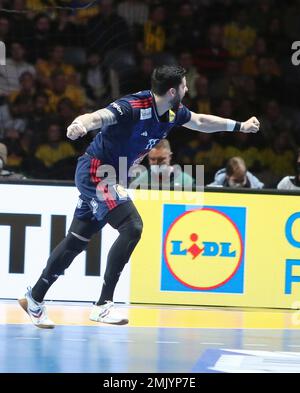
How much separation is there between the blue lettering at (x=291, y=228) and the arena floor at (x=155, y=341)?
0.71 m

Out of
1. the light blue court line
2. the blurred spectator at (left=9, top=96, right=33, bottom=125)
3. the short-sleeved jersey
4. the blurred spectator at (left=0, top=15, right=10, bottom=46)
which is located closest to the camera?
the light blue court line

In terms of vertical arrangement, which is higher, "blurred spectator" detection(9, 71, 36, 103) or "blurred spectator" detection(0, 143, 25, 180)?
"blurred spectator" detection(9, 71, 36, 103)

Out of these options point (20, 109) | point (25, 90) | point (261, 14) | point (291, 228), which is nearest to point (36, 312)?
point (291, 228)

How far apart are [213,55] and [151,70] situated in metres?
1.12

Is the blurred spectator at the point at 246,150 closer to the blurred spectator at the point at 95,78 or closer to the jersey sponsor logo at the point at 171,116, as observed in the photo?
the blurred spectator at the point at 95,78

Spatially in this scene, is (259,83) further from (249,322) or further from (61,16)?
(249,322)

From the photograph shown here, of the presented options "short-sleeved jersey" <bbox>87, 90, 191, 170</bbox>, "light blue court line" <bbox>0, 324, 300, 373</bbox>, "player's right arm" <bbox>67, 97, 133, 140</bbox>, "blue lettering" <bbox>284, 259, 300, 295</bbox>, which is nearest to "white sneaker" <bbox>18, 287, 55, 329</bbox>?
"light blue court line" <bbox>0, 324, 300, 373</bbox>

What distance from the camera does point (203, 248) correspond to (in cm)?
1040

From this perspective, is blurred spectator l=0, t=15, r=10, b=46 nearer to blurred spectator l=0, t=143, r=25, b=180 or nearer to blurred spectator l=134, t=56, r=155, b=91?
blurred spectator l=134, t=56, r=155, b=91

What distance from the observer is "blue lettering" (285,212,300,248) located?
409 inches

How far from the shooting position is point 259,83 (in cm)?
1471

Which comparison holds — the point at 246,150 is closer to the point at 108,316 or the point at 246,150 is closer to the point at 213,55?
the point at 213,55

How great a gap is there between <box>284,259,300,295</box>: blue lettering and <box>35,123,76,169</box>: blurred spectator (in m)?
3.90

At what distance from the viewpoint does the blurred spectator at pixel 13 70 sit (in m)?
13.7
